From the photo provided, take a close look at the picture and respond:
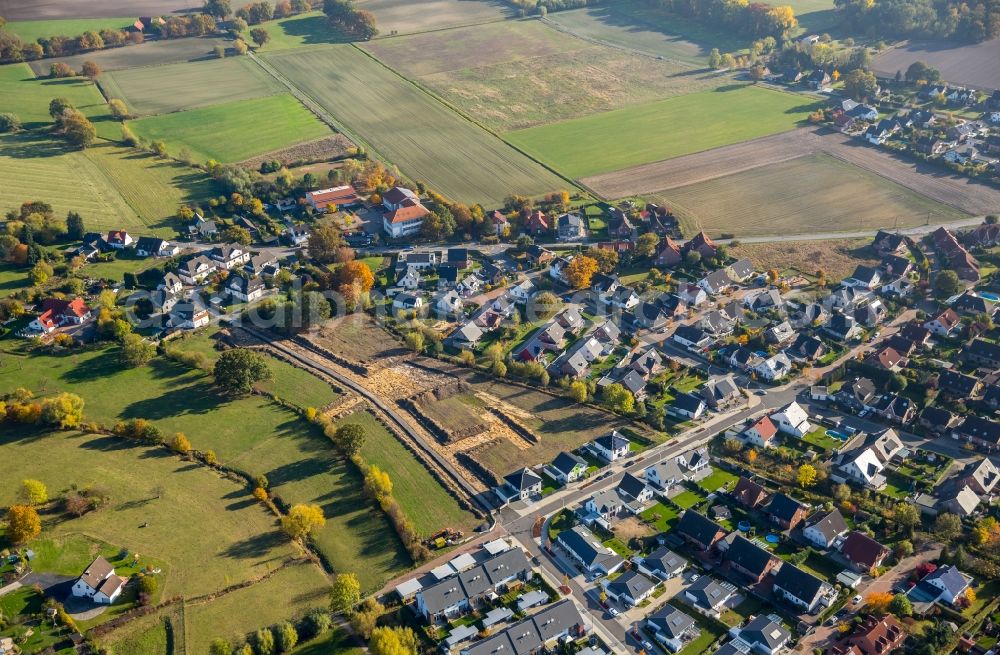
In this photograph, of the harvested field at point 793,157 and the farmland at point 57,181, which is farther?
the harvested field at point 793,157

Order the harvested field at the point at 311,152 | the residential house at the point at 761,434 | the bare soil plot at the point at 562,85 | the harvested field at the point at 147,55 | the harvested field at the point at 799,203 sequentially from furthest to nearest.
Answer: the harvested field at the point at 147,55, the bare soil plot at the point at 562,85, the harvested field at the point at 311,152, the harvested field at the point at 799,203, the residential house at the point at 761,434

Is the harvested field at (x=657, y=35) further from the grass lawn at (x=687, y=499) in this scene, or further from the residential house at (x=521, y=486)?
the residential house at (x=521, y=486)

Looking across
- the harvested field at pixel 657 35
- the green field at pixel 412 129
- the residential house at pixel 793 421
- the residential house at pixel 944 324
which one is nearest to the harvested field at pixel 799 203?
the green field at pixel 412 129

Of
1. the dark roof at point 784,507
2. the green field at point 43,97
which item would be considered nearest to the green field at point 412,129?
the green field at point 43,97

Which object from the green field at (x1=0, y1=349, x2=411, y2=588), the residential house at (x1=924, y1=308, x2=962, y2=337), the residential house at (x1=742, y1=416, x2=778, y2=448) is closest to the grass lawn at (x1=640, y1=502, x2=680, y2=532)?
the residential house at (x1=742, y1=416, x2=778, y2=448)

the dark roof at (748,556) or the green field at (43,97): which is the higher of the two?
the green field at (43,97)

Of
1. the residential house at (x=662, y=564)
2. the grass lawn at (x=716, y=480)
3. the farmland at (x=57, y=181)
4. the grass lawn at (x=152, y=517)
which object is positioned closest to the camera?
the grass lawn at (x=152, y=517)

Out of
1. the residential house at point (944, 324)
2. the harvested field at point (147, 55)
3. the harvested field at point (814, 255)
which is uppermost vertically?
the harvested field at point (147, 55)

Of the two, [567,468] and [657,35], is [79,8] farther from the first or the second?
[567,468]
